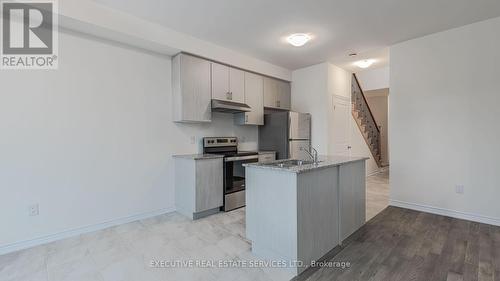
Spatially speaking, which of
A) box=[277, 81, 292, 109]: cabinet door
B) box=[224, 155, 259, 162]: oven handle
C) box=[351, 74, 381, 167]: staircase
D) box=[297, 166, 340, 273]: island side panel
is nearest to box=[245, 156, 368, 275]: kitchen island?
box=[297, 166, 340, 273]: island side panel

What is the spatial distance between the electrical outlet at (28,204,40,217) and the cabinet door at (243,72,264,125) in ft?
10.1

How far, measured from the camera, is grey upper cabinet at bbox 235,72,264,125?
4.39m

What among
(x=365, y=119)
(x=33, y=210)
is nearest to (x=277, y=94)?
(x=365, y=119)

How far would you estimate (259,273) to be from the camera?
6.55ft

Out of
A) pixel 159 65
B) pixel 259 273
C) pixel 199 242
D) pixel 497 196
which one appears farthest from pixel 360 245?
pixel 159 65

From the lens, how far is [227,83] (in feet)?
13.4

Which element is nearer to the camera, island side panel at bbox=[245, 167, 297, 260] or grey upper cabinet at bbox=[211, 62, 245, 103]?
island side panel at bbox=[245, 167, 297, 260]

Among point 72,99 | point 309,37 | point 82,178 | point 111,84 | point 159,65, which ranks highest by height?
point 309,37

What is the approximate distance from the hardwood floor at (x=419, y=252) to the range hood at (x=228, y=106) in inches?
102

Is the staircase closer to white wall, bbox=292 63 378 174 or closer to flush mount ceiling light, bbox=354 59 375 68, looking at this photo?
white wall, bbox=292 63 378 174

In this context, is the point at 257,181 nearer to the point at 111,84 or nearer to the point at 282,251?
the point at 282,251

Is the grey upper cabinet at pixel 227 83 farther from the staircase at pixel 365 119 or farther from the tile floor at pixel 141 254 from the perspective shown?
the staircase at pixel 365 119

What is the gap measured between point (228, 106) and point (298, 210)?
240 cm

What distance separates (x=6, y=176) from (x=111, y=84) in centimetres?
149
